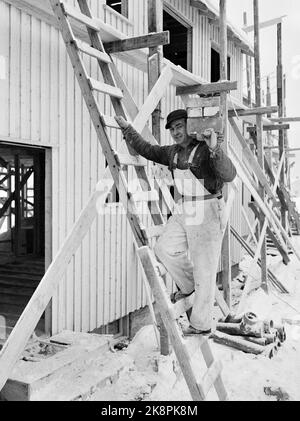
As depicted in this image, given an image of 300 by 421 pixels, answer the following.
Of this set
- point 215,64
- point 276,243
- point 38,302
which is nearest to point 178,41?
point 215,64

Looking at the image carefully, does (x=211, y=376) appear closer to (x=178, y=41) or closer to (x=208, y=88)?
(x=208, y=88)

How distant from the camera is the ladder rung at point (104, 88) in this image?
4008 mm

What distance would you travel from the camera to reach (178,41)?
1309 centimetres

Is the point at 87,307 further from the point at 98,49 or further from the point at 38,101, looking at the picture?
the point at 98,49

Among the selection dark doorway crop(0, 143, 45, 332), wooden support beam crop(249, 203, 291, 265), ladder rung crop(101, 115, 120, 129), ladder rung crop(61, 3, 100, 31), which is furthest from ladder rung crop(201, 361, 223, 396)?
wooden support beam crop(249, 203, 291, 265)

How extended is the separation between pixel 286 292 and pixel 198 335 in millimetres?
7428

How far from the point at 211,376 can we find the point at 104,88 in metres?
3.00

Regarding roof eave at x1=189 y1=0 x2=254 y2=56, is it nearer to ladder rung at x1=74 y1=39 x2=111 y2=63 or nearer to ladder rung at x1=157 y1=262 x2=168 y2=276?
ladder rung at x1=74 y1=39 x2=111 y2=63

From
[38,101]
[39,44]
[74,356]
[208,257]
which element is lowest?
[74,356]

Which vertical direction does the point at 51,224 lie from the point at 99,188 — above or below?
below

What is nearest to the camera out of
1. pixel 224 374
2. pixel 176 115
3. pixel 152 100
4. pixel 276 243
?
pixel 176 115

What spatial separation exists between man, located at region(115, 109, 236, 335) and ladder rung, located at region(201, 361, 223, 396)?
335 millimetres
